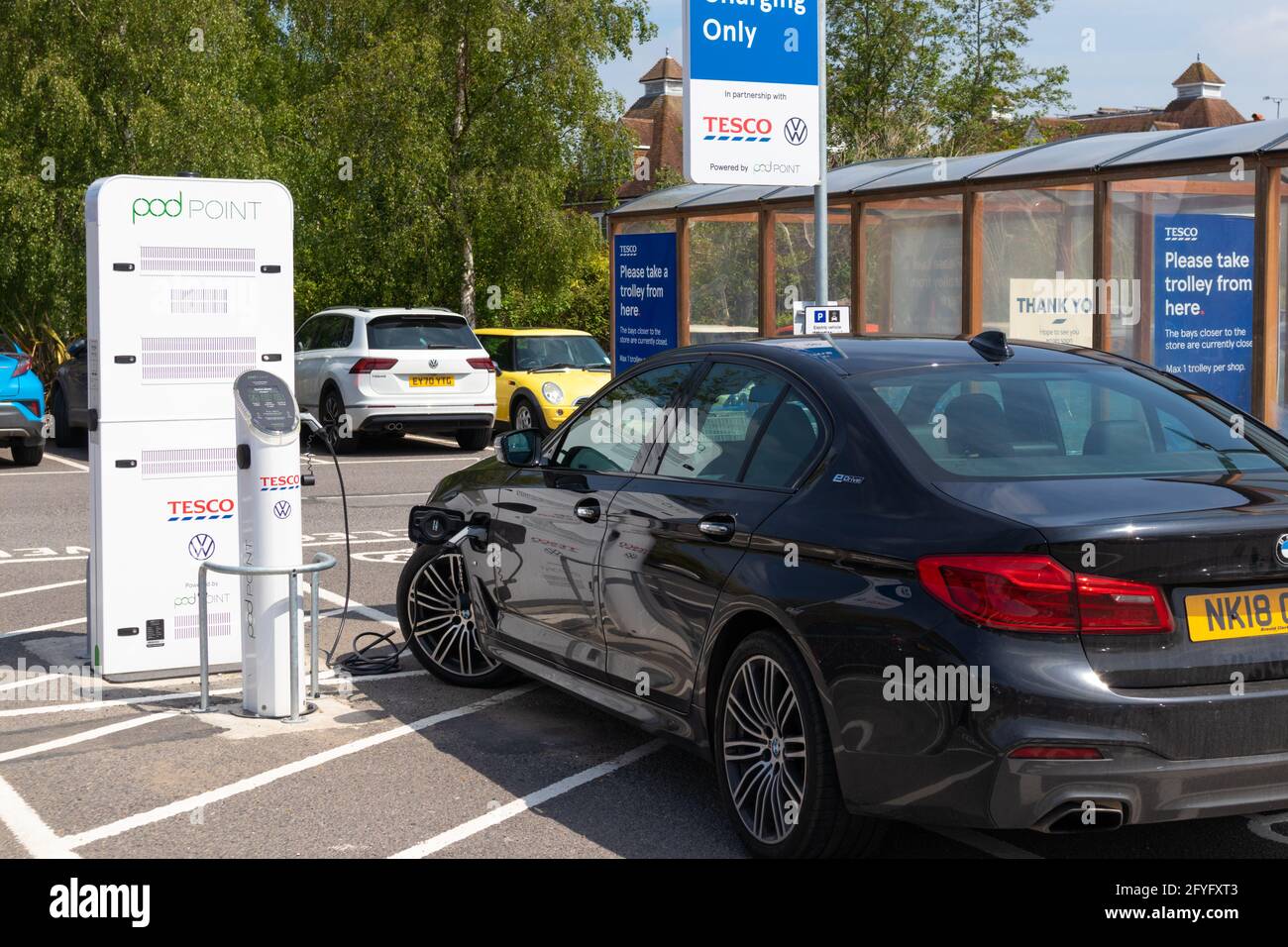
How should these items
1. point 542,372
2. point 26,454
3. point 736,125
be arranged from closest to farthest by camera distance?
point 736,125
point 26,454
point 542,372

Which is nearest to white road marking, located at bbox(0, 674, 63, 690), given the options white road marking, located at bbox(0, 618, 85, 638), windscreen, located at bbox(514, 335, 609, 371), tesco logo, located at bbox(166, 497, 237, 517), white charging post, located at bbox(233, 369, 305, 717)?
tesco logo, located at bbox(166, 497, 237, 517)

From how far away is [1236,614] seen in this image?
13.9 ft

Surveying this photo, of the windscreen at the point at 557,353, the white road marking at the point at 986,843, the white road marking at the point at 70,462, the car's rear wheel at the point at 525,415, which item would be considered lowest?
the white road marking at the point at 986,843

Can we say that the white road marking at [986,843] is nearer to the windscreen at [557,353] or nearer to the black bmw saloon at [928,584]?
the black bmw saloon at [928,584]

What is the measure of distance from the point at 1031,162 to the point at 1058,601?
9.79 m

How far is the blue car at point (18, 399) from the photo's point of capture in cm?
1744

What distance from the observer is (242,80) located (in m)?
38.0

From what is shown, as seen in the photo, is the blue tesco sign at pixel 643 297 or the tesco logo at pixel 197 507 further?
the blue tesco sign at pixel 643 297

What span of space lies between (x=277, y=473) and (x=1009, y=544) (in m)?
3.63

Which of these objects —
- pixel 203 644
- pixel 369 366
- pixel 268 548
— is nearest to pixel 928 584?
pixel 268 548

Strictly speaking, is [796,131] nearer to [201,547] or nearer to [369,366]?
[201,547]

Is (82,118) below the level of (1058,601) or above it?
above

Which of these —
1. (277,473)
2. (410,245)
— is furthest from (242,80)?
(277,473)

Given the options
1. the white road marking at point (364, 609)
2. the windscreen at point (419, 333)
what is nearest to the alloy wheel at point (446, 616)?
the white road marking at point (364, 609)
